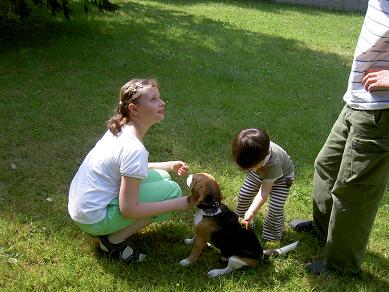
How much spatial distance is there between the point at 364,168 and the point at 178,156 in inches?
90.8

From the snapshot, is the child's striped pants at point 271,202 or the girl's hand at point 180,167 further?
the child's striped pants at point 271,202

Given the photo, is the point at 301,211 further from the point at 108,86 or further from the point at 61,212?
the point at 108,86

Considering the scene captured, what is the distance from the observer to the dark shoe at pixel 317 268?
3.09m

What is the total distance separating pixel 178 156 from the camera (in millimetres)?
4699

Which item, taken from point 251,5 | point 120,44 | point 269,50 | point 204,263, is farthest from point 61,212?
point 251,5

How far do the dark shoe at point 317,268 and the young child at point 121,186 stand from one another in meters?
0.88

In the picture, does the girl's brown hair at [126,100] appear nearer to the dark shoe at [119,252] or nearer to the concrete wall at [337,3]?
the dark shoe at [119,252]

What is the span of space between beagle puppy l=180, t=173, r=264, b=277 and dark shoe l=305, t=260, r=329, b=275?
325 mm

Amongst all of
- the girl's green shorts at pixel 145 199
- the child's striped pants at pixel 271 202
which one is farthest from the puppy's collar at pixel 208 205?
the child's striped pants at pixel 271 202

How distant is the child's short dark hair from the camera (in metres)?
2.92

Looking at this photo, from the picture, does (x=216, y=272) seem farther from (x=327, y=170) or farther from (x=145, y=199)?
(x=327, y=170)

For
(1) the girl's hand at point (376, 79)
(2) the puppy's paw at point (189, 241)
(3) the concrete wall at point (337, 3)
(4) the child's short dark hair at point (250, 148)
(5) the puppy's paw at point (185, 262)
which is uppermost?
(1) the girl's hand at point (376, 79)

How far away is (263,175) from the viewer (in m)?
3.16

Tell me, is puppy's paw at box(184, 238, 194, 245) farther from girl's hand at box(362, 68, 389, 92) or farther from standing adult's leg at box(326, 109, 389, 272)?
girl's hand at box(362, 68, 389, 92)
